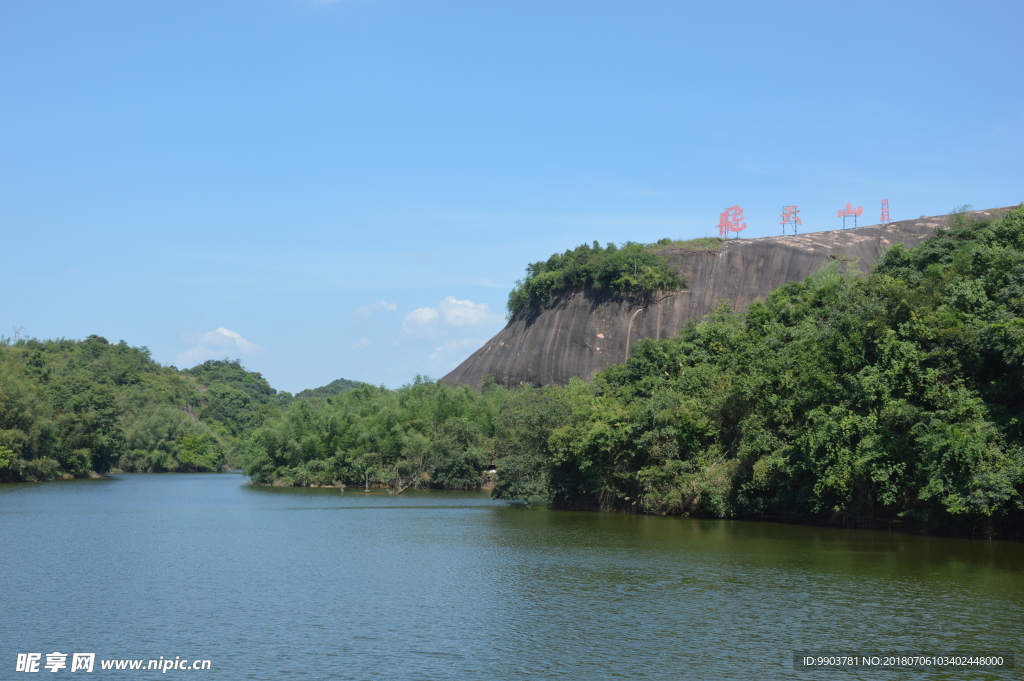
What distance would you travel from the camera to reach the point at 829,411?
112 ft

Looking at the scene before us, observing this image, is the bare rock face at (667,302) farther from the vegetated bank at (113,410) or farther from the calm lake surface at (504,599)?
the calm lake surface at (504,599)

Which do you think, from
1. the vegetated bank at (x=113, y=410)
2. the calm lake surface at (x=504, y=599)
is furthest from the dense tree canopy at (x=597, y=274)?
the calm lake surface at (x=504, y=599)

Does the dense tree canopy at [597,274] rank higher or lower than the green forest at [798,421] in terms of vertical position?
higher

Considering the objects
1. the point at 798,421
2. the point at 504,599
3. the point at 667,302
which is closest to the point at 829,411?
the point at 798,421

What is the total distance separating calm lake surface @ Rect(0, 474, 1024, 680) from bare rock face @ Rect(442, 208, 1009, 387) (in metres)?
51.1

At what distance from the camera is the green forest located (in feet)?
95.7

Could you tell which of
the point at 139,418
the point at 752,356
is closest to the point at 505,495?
the point at 752,356

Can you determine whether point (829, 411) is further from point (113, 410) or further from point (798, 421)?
point (113, 410)

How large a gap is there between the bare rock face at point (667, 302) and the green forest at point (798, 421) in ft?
63.9

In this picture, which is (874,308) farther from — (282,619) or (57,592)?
(57,592)

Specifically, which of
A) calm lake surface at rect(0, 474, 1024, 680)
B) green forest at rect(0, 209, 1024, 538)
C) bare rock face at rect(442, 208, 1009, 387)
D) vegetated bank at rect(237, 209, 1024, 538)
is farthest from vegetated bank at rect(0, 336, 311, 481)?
vegetated bank at rect(237, 209, 1024, 538)

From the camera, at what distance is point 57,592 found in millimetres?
22109

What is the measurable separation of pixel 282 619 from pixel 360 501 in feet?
126

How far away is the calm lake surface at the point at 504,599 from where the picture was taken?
16.3m
